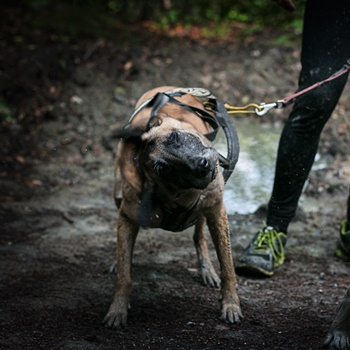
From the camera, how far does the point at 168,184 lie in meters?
3.33

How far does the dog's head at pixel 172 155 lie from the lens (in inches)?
125

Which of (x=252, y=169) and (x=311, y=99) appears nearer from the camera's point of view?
(x=311, y=99)

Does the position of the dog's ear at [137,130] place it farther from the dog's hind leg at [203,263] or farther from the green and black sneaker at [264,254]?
the green and black sneaker at [264,254]

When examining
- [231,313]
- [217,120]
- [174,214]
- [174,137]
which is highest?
[217,120]

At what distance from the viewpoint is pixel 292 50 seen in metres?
9.24

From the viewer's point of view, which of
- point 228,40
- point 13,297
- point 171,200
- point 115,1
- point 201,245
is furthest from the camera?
point 115,1

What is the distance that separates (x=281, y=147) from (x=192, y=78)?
440 centimetres

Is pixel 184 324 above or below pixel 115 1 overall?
below

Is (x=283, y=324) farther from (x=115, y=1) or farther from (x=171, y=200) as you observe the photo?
(x=115, y=1)

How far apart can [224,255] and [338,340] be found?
1010 millimetres

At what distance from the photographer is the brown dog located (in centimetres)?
323

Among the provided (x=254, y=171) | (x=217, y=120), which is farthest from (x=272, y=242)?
(x=254, y=171)

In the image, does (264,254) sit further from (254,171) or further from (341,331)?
(254,171)

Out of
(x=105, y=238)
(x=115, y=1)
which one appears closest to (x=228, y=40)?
(x=115, y=1)
